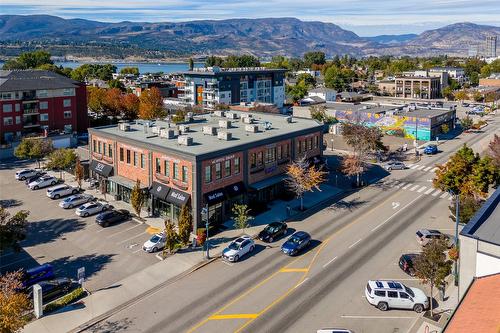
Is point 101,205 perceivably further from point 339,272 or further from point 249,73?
point 249,73

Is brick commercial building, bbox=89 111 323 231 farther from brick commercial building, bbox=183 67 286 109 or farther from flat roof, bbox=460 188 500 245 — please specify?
brick commercial building, bbox=183 67 286 109

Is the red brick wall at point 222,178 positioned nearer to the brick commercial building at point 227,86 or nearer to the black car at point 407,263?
the black car at point 407,263

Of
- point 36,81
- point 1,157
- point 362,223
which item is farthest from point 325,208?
point 36,81

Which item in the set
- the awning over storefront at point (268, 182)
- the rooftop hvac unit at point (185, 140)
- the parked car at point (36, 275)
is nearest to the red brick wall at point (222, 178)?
the awning over storefront at point (268, 182)

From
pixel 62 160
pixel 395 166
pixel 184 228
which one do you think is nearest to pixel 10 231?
pixel 184 228

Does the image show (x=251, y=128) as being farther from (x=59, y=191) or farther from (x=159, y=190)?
(x=59, y=191)

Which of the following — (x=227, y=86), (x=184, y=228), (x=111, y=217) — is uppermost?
(x=227, y=86)
